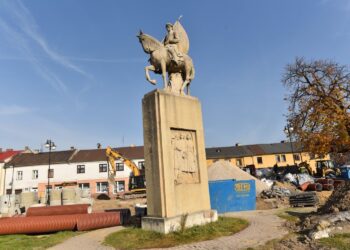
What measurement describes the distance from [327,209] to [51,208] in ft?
43.9

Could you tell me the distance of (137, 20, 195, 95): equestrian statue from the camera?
11.4 metres

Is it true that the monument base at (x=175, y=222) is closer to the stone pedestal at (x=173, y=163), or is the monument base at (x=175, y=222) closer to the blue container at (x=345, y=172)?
the stone pedestal at (x=173, y=163)

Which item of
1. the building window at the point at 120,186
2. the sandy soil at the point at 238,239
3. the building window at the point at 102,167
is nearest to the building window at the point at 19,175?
the building window at the point at 102,167

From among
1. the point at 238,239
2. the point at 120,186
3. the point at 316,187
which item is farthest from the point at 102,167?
the point at 238,239

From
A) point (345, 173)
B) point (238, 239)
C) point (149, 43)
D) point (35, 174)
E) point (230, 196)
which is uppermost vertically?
point (149, 43)

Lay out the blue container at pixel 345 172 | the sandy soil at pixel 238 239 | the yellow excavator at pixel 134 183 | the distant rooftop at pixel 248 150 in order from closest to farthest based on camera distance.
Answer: the sandy soil at pixel 238 239 < the yellow excavator at pixel 134 183 < the blue container at pixel 345 172 < the distant rooftop at pixel 248 150

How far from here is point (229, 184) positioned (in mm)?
17391

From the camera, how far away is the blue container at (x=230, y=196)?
1714cm

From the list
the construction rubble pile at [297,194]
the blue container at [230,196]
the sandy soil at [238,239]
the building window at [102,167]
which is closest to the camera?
the sandy soil at [238,239]

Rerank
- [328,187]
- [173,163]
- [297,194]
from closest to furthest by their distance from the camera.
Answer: [173,163] → [297,194] → [328,187]

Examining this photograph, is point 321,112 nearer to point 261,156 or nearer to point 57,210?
point 57,210

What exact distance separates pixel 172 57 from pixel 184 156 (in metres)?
3.69

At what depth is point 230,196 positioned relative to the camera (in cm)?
1730

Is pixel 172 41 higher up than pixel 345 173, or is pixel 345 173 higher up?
pixel 172 41
